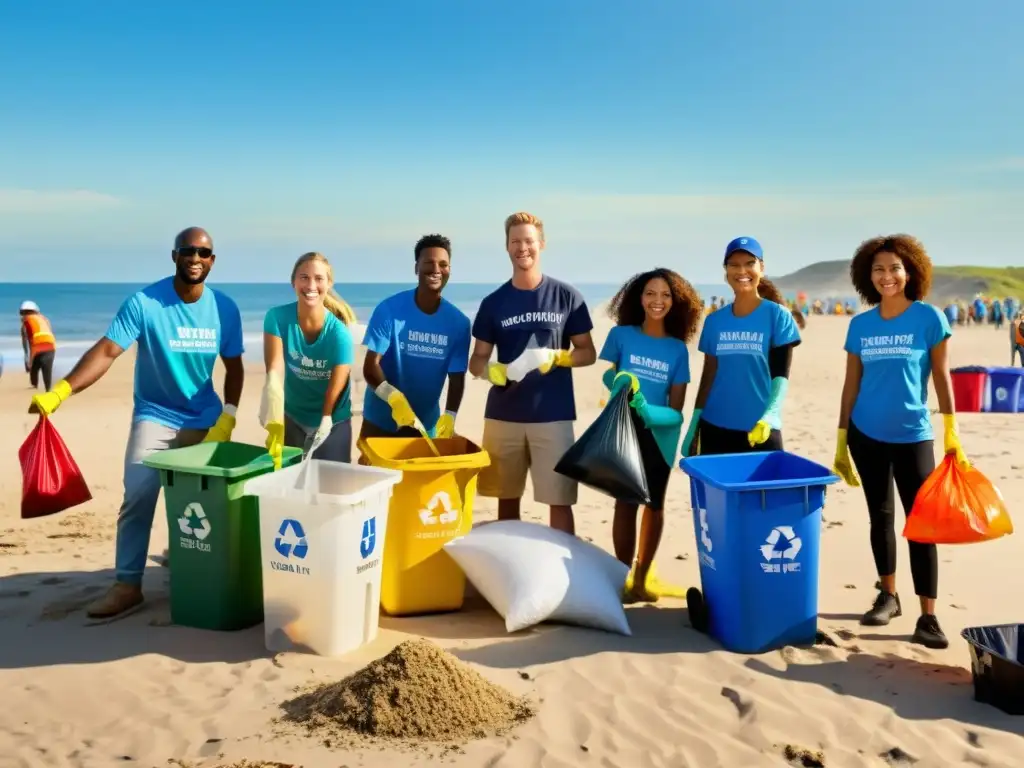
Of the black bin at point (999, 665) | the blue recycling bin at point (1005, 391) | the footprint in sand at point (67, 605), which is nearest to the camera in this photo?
the black bin at point (999, 665)

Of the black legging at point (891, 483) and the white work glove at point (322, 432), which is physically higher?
the white work glove at point (322, 432)

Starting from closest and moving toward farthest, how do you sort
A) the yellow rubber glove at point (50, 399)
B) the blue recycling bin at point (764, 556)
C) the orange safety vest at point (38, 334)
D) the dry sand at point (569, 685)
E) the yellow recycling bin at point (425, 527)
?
the dry sand at point (569, 685) < the blue recycling bin at point (764, 556) < the yellow rubber glove at point (50, 399) < the yellow recycling bin at point (425, 527) < the orange safety vest at point (38, 334)

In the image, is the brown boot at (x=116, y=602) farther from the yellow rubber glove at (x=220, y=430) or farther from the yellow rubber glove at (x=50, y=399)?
the yellow rubber glove at (x=50, y=399)

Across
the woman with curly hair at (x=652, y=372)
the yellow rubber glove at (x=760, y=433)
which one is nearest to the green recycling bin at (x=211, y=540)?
the woman with curly hair at (x=652, y=372)

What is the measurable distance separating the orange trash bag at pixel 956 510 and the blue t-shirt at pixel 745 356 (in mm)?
735

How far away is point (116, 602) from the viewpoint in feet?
13.4

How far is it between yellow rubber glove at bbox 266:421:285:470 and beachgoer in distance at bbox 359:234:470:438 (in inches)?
20.0

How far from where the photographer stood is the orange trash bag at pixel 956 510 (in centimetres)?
351

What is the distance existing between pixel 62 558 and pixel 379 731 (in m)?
3.23

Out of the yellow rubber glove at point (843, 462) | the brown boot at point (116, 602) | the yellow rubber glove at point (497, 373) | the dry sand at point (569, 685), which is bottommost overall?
the dry sand at point (569, 685)

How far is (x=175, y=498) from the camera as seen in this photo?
12.6 feet

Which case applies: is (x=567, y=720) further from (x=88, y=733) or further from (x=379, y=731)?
(x=88, y=733)

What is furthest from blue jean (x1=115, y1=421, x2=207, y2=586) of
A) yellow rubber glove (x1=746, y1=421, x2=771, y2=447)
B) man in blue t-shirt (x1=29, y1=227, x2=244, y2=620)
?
yellow rubber glove (x1=746, y1=421, x2=771, y2=447)

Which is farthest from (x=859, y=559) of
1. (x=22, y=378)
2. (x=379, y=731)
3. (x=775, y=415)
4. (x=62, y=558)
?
(x=22, y=378)
